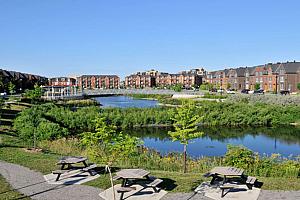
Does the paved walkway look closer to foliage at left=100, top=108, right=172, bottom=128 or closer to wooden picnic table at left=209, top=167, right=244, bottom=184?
wooden picnic table at left=209, top=167, right=244, bottom=184

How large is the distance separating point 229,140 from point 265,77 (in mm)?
57238

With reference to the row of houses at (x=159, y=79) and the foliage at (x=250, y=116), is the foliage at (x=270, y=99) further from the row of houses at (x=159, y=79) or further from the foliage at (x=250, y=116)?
the row of houses at (x=159, y=79)

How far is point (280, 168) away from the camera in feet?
47.3

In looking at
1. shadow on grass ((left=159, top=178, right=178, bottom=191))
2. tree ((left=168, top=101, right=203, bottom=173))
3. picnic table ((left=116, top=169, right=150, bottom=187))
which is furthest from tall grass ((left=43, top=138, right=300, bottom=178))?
picnic table ((left=116, top=169, right=150, bottom=187))

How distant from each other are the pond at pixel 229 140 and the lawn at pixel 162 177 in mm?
8644

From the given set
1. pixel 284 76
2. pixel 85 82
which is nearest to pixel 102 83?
pixel 85 82

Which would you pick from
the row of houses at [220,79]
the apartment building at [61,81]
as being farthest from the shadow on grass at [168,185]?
the apartment building at [61,81]

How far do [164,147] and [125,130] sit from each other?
995 cm

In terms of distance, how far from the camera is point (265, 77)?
81812 mm

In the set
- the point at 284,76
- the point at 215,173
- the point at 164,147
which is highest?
the point at 284,76

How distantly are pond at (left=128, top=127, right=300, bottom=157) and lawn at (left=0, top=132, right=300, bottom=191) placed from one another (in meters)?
8.64

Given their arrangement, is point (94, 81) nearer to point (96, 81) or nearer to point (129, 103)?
point (96, 81)

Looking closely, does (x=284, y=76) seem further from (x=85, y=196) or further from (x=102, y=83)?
(x=102, y=83)

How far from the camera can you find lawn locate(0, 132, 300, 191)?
→ 34.6 ft
